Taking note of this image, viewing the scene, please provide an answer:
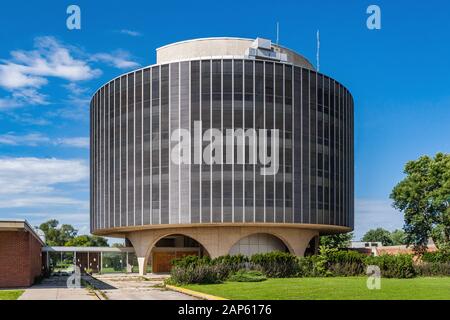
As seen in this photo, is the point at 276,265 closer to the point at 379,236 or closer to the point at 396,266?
the point at 396,266

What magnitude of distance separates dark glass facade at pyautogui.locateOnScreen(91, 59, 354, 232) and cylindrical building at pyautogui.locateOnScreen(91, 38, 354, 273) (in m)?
0.10

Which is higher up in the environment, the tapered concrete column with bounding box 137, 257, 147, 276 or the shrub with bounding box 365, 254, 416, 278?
the shrub with bounding box 365, 254, 416, 278

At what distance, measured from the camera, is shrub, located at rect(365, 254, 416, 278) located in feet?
135

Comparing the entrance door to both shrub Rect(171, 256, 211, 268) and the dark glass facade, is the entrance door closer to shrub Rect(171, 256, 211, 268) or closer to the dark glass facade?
the dark glass facade

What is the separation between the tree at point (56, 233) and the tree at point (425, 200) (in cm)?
9775

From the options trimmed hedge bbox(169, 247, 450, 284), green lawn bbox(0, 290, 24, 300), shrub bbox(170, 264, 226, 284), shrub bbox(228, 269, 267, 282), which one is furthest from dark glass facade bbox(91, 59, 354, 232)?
green lawn bbox(0, 290, 24, 300)

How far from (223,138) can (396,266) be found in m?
19.7

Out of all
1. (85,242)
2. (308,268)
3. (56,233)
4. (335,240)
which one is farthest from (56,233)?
(308,268)

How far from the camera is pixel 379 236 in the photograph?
167625mm

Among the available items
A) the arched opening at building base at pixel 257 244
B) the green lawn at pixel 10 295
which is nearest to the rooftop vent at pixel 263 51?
the arched opening at building base at pixel 257 244

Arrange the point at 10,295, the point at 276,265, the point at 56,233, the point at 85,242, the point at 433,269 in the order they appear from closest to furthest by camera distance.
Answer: the point at 10,295
the point at 276,265
the point at 433,269
the point at 85,242
the point at 56,233

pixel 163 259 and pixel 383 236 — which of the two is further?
pixel 383 236

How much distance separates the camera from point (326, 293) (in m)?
26.7

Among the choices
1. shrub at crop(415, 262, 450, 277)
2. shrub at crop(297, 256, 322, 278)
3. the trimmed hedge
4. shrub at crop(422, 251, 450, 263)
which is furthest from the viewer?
shrub at crop(422, 251, 450, 263)
